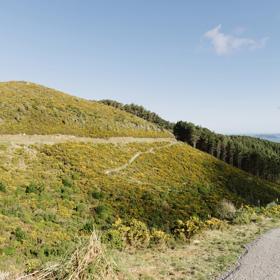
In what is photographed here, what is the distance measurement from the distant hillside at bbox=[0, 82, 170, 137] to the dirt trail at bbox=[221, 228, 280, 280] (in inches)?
1544

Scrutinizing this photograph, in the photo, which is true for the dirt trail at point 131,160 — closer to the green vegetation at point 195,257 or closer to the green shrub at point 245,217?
the green shrub at point 245,217

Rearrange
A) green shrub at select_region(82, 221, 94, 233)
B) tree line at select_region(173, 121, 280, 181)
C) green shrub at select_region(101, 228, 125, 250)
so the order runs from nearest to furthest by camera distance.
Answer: green shrub at select_region(101, 228, 125, 250), green shrub at select_region(82, 221, 94, 233), tree line at select_region(173, 121, 280, 181)

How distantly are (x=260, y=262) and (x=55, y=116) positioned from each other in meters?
52.1

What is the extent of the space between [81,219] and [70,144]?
2295 cm

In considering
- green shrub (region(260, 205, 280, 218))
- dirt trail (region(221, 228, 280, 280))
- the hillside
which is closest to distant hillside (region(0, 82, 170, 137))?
the hillside

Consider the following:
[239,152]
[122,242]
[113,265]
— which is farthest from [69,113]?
[239,152]

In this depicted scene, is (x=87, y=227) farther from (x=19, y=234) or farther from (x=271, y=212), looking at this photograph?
(x=271, y=212)

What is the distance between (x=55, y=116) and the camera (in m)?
58.3

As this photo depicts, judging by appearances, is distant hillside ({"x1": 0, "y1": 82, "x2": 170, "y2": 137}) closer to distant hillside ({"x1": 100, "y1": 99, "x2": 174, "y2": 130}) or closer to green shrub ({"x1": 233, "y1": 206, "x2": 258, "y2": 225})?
green shrub ({"x1": 233, "y1": 206, "x2": 258, "y2": 225})

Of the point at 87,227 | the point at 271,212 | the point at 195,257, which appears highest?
the point at 271,212

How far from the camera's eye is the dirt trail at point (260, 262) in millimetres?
9211

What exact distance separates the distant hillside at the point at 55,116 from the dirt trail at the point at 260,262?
3922 centimetres

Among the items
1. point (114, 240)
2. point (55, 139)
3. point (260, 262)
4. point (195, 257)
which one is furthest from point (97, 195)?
point (260, 262)

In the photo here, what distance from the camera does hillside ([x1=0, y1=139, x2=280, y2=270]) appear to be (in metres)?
19.5
